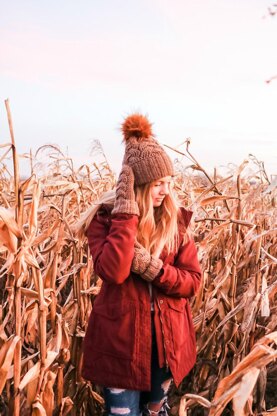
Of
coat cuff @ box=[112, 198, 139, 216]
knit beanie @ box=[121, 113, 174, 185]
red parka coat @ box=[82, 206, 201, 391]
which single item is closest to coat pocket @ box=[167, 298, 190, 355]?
red parka coat @ box=[82, 206, 201, 391]

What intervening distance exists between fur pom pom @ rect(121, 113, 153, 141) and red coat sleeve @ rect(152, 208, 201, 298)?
34 cm

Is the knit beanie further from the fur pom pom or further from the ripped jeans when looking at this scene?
the ripped jeans

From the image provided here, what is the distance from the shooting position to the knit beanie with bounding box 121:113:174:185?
1815 mm

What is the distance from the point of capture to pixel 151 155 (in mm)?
1820

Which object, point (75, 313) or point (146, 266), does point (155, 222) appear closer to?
point (146, 266)

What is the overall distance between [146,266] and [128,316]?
0.19 metres

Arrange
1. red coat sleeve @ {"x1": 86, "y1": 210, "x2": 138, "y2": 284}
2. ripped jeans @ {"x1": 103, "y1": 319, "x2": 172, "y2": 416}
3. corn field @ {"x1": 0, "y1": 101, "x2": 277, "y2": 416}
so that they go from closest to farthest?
corn field @ {"x1": 0, "y1": 101, "x2": 277, "y2": 416}
red coat sleeve @ {"x1": 86, "y1": 210, "x2": 138, "y2": 284}
ripped jeans @ {"x1": 103, "y1": 319, "x2": 172, "y2": 416}

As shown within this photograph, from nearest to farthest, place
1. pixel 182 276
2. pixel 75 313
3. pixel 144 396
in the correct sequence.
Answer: pixel 182 276 → pixel 144 396 → pixel 75 313

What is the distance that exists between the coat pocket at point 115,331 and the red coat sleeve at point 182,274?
0.49ft

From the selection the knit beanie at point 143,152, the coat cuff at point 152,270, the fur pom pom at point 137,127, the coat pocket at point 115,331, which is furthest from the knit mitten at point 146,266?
the fur pom pom at point 137,127

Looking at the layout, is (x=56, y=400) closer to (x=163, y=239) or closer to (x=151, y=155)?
(x=163, y=239)

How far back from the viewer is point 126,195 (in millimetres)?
1817

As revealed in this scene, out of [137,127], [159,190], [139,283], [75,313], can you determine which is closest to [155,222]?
[159,190]

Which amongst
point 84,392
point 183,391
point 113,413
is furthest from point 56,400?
point 183,391
